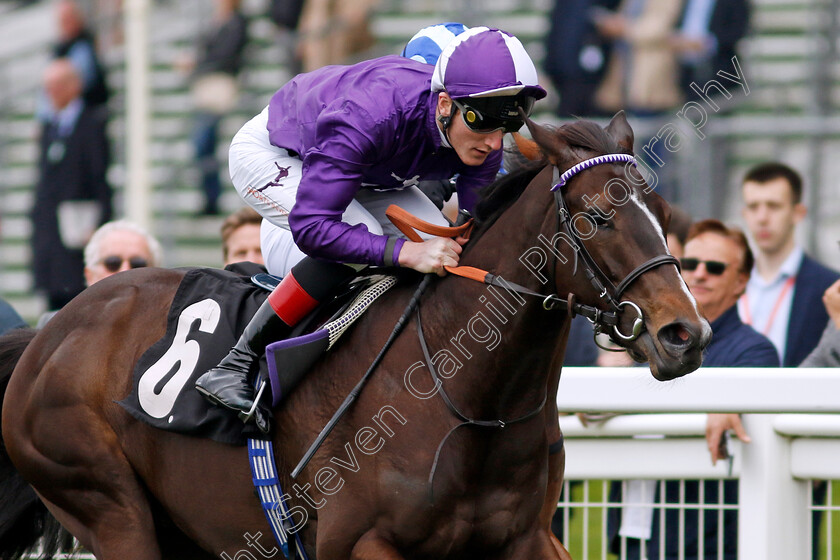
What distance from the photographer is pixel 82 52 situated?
9.38 meters

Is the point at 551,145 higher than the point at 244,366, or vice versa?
the point at 551,145

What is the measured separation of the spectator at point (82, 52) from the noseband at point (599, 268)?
22.8ft

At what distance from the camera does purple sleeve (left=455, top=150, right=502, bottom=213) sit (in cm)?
357

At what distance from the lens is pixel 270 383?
340cm

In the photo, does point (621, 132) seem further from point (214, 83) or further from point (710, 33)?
point (214, 83)

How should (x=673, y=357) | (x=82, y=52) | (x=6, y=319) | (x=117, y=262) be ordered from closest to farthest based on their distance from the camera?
(x=673, y=357), (x=6, y=319), (x=117, y=262), (x=82, y=52)

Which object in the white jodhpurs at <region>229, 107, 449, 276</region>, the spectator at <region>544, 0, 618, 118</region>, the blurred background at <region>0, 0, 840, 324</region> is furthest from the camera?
the spectator at <region>544, 0, 618, 118</region>

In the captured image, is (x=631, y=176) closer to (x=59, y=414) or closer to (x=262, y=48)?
(x=59, y=414)

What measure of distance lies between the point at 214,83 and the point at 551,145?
7452 millimetres

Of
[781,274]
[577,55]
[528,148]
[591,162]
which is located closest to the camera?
[591,162]

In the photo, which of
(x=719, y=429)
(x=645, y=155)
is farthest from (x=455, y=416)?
(x=645, y=155)

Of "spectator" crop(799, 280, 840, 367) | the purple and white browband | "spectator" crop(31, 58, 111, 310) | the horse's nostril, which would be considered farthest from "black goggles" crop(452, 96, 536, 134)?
"spectator" crop(31, 58, 111, 310)

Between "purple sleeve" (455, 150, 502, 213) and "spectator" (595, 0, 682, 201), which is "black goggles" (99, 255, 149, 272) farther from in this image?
"spectator" (595, 0, 682, 201)

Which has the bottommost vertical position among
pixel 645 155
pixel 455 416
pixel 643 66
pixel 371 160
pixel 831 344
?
pixel 455 416
